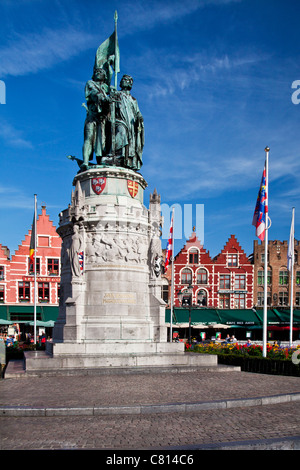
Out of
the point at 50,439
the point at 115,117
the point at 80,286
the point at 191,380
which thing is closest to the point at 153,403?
the point at 50,439

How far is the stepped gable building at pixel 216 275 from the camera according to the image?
205 ft

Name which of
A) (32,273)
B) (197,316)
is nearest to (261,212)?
(197,316)

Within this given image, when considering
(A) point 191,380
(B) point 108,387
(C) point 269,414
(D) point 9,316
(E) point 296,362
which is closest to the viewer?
(C) point 269,414

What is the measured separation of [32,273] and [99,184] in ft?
112

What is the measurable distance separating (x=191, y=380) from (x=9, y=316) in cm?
3913

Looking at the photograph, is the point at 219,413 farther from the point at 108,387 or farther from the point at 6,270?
the point at 6,270

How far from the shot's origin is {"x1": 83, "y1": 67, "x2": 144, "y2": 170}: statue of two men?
23.2 meters

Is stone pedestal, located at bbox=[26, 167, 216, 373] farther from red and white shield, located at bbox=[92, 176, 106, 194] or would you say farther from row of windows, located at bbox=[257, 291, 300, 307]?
row of windows, located at bbox=[257, 291, 300, 307]

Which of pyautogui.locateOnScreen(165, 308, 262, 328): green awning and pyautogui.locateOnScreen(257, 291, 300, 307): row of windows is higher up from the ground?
pyautogui.locateOnScreen(257, 291, 300, 307): row of windows

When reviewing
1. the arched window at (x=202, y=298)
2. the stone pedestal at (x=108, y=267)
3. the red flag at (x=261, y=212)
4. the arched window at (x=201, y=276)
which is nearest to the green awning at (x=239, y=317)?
the arched window at (x=202, y=298)

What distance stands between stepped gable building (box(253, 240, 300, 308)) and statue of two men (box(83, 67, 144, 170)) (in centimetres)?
4357

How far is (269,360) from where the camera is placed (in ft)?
62.7

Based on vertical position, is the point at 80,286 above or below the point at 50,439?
above

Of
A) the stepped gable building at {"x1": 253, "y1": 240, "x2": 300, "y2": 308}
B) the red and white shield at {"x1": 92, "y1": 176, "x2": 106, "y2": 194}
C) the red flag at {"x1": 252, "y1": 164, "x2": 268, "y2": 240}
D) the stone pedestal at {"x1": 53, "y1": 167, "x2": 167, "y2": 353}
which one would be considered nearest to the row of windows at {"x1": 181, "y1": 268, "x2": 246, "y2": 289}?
the stepped gable building at {"x1": 253, "y1": 240, "x2": 300, "y2": 308}
